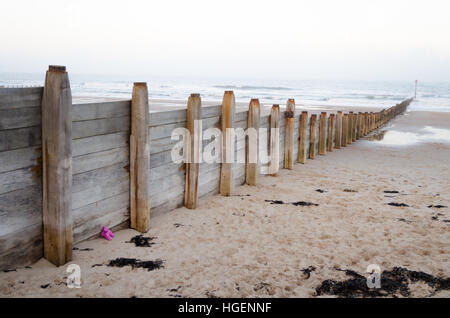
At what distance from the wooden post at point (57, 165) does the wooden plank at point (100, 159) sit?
29 cm

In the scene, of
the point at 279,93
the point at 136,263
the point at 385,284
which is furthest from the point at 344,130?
the point at 279,93

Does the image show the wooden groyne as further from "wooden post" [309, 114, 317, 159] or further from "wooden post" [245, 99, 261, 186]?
"wooden post" [309, 114, 317, 159]

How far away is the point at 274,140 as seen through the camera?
7887mm

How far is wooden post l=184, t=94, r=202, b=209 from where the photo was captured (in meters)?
5.23

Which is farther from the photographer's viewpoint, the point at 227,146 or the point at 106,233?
the point at 227,146

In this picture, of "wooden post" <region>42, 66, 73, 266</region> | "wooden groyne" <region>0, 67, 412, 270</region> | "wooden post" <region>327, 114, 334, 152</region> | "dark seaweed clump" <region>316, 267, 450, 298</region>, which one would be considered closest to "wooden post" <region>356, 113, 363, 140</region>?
"wooden post" <region>327, 114, 334, 152</region>

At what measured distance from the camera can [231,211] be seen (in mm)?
5512

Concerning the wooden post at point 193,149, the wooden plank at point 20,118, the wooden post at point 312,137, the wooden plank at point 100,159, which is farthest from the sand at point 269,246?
the wooden post at point 312,137

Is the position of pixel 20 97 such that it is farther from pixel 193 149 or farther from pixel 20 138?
pixel 193 149

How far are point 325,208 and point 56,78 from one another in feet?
13.1

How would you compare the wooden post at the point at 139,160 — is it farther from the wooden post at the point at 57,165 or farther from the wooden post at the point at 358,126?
the wooden post at the point at 358,126

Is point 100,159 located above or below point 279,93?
below

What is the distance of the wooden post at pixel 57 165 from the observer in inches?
131

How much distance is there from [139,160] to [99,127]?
1.93ft
